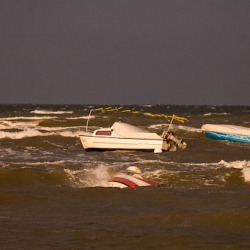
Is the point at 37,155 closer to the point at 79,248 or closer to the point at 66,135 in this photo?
the point at 66,135

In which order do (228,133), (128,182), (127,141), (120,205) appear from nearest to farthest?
(120,205) → (128,182) → (127,141) → (228,133)

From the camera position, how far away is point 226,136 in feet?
138

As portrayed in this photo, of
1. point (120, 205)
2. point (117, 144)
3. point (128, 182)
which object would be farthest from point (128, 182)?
point (117, 144)

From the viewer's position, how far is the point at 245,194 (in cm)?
1877

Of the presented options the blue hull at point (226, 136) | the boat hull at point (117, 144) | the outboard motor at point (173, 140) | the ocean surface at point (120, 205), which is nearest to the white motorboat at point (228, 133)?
the blue hull at point (226, 136)

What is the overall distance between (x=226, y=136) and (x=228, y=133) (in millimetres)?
212

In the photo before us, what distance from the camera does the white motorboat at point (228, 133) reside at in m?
41.2

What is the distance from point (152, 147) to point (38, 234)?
19.8 meters

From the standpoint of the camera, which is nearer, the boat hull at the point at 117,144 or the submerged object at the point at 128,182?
the submerged object at the point at 128,182

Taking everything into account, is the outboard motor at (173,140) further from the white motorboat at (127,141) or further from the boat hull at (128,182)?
the boat hull at (128,182)

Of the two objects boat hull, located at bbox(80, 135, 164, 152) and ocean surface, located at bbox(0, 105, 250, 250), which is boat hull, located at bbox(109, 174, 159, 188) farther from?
boat hull, located at bbox(80, 135, 164, 152)

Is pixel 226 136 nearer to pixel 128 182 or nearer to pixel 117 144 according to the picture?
pixel 117 144

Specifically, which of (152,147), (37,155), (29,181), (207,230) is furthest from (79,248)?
(152,147)

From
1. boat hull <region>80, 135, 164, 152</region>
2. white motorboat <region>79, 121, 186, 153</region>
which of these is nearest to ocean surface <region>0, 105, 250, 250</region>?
white motorboat <region>79, 121, 186, 153</region>
